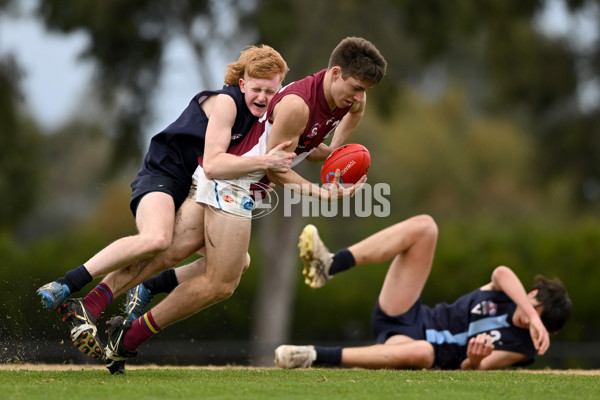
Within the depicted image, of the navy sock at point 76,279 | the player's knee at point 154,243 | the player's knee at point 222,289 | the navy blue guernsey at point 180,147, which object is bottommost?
the player's knee at point 222,289

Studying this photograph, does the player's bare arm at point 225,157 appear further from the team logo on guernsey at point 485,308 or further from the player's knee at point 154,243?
the team logo on guernsey at point 485,308

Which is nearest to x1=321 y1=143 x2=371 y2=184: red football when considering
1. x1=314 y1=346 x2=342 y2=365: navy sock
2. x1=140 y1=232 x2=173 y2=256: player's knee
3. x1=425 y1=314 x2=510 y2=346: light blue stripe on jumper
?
x1=140 y1=232 x2=173 y2=256: player's knee

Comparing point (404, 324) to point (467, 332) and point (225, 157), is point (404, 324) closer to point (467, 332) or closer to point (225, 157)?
point (467, 332)

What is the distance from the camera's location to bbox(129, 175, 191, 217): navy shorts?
5.66m

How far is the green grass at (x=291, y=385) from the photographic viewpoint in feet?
14.9

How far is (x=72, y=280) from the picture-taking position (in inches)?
206

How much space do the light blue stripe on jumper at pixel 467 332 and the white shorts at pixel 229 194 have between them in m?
1.88

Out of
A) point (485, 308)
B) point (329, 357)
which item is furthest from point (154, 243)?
point (485, 308)

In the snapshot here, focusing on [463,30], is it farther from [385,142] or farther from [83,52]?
[385,142]

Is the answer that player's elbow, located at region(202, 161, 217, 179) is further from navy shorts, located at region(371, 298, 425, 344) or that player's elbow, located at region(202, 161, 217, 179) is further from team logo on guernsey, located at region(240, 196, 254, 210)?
→ navy shorts, located at region(371, 298, 425, 344)

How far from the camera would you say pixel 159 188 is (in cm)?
566

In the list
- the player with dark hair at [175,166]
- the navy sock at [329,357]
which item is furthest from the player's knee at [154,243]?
the navy sock at [329,357]

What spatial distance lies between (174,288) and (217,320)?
5.05 metres

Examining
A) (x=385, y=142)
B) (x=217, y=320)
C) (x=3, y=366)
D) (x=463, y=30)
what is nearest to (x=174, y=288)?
(x=3, y=366)
